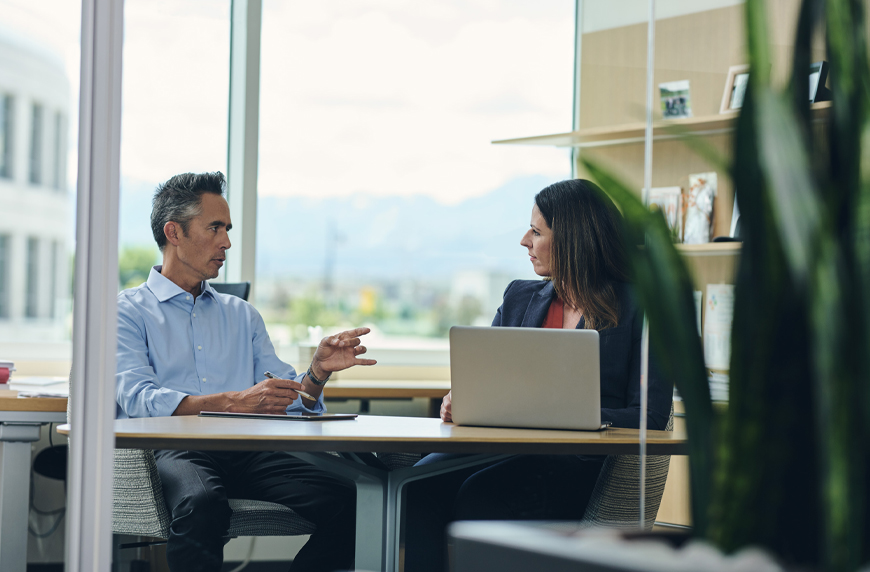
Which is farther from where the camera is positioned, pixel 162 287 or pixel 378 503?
pixel 162 287

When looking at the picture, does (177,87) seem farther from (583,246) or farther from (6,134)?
(583,246)

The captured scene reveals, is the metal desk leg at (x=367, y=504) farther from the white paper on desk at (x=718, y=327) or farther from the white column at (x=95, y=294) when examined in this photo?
the white paper on desk at (x=718, y=327)

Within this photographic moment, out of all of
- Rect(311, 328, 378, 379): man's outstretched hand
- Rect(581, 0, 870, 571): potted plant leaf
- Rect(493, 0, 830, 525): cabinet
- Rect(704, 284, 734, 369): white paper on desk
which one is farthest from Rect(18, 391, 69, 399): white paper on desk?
Rect(581, 0, 870, 571): potted plant leaf

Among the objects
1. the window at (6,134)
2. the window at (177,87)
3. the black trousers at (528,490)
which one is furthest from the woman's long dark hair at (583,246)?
the window at (6,134)

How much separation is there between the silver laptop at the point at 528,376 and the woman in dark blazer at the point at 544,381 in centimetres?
5

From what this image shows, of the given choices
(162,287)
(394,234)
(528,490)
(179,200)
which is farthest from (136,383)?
(394,234)

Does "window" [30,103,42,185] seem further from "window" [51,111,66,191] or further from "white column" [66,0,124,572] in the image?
"white column" [66,0,124,572]

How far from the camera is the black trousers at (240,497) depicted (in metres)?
1.85

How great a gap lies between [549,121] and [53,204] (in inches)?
97.3

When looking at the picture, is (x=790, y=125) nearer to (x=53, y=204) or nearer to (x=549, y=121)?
(x=53, y=204)

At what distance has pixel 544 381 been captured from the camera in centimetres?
172

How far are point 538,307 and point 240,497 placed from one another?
99 centimetres

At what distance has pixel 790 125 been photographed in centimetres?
73

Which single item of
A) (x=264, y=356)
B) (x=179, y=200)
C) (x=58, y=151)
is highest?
(x=58, y=151)
